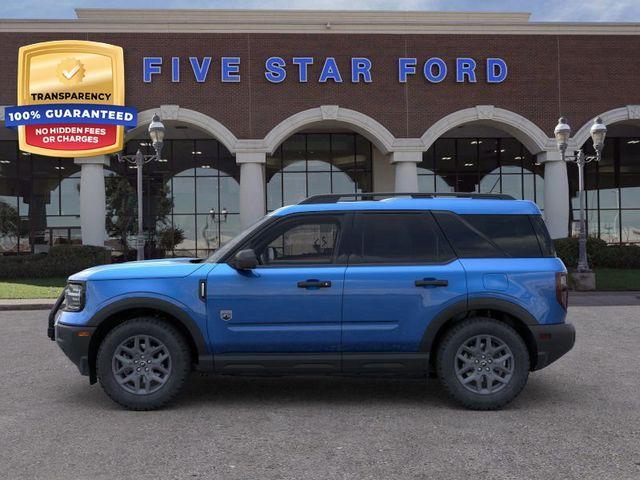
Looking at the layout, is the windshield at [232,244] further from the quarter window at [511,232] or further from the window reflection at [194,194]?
the window reflection at [194,194]

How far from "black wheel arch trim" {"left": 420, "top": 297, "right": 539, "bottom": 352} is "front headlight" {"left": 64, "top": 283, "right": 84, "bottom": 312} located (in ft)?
10.5

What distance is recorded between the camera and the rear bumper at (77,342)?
526 cm

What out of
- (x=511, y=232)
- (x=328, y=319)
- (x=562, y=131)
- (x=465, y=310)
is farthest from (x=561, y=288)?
(x=562, y=131)

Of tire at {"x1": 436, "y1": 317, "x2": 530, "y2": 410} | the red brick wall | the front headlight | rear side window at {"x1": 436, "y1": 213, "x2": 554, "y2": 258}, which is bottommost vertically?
tire at {"x1": 436, "y1": 317, "x2": 530, "y2": 410}

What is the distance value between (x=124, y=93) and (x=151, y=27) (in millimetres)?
3009

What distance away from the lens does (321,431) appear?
466 cm

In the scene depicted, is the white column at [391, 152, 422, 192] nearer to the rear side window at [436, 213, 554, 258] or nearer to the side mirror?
the rear side window at [436, 213, 554, 258]

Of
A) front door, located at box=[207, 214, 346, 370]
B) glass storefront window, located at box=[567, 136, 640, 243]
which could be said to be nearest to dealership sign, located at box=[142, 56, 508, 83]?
glass storefront window, located at box=[567, 136, 640, 243]

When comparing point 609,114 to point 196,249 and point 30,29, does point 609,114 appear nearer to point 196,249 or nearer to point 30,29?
point 196,249

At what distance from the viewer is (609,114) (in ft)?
79.3

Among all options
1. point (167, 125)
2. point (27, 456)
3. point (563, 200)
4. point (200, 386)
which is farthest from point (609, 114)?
point (27, 456)

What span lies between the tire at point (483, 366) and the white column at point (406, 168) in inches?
748

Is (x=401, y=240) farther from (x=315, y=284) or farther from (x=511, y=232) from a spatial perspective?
(x=511, y=232)

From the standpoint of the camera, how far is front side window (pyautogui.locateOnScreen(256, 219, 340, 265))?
5.40 m
